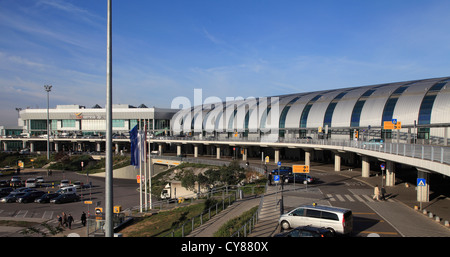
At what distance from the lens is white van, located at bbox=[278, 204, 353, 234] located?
49.6 ft

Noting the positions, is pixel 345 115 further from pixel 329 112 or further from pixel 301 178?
pixel 301 178

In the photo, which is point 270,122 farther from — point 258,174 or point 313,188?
point 313,188

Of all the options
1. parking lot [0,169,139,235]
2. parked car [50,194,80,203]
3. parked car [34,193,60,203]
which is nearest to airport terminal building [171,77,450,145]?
parking lot [0,169,139,235]

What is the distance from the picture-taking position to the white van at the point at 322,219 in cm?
1512

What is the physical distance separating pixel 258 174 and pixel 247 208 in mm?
16256

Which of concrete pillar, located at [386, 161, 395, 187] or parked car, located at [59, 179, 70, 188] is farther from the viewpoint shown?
parked car, located at [59, 179, 70, 188]

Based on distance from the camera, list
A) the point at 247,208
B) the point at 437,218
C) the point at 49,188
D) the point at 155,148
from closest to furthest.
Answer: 1. the point at 437,218
2. the point at 247,208
3. the point at 49,188
4. the point at 155,148

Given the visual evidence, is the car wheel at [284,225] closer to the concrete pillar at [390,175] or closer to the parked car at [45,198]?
the concrete pillar at [390,175]

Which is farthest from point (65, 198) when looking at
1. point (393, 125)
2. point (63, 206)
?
point (393, 125)

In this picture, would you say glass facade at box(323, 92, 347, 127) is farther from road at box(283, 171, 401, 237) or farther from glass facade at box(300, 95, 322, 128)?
road at box(283, 171, 401, 237)

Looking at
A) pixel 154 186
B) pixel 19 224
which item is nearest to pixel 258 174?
pixel 154 186

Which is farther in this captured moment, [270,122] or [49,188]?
[270,122]
